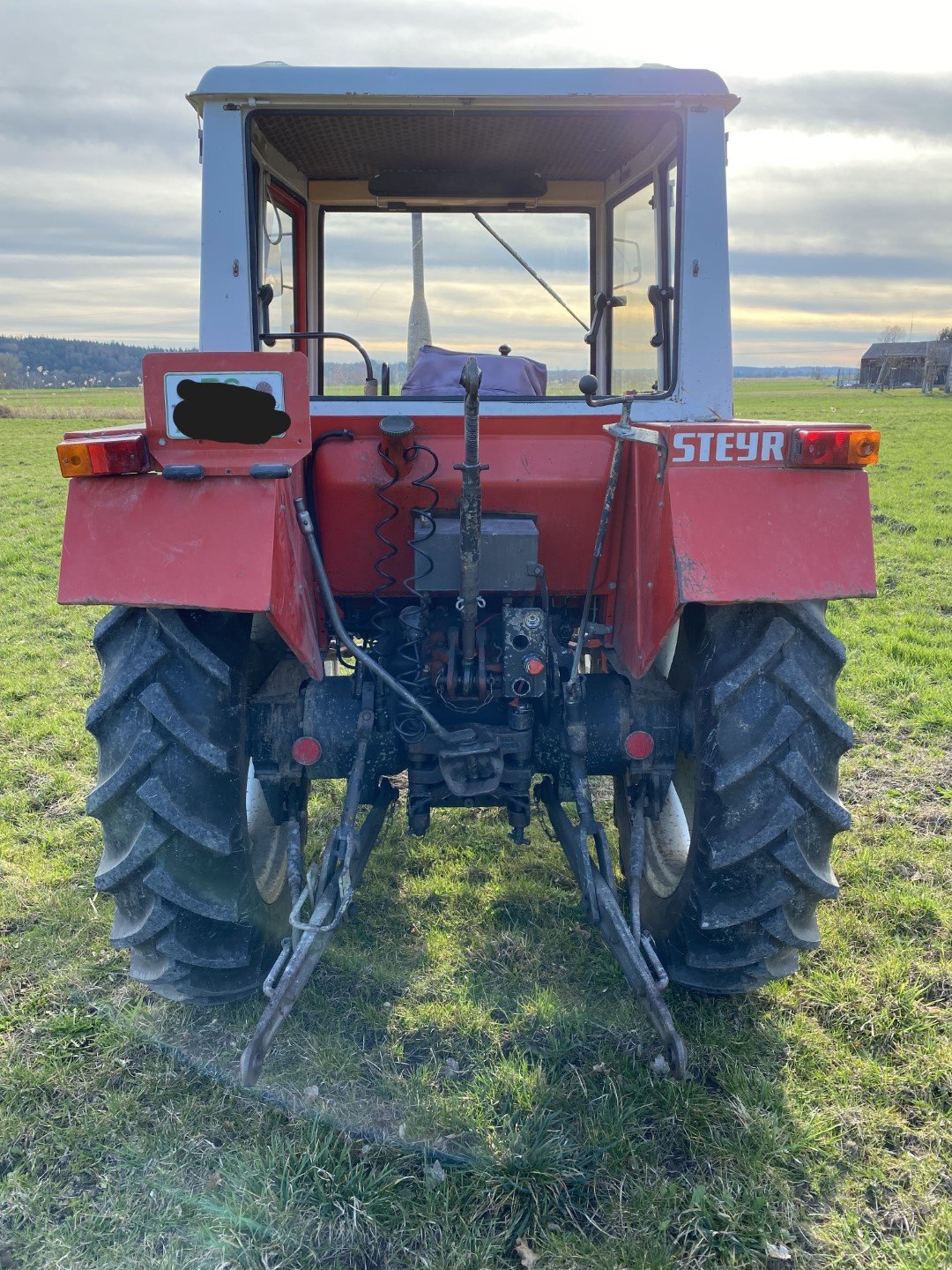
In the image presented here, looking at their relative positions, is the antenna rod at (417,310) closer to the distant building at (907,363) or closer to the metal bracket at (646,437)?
the metal bracket at (646,437)

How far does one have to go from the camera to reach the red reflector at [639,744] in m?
2.90

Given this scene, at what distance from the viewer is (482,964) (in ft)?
10.9

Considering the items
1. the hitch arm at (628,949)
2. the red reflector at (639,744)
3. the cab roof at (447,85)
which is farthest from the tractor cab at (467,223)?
the hitch arm at (628,949)

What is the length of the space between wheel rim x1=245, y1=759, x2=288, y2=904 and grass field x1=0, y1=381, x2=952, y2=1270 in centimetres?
34

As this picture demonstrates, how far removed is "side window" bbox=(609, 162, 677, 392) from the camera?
10.6 ft

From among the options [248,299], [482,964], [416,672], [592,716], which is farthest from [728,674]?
[248,299]

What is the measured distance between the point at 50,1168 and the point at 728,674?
2100 millimetres

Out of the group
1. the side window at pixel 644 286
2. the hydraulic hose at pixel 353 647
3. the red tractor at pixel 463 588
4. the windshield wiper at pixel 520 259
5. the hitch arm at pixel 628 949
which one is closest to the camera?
the red tractor at pixel 463 588

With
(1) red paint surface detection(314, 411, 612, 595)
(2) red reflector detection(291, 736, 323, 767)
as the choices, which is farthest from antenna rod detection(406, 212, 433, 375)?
(2) red reflector detection(291, 736, 323, 767)

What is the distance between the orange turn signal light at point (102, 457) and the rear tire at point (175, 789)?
1.26 ft

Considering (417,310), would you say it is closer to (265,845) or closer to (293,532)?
(293,532)

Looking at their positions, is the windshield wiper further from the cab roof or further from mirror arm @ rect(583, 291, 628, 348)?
the cab roof

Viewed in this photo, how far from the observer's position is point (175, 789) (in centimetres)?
260

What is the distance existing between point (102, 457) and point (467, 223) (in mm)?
2020
